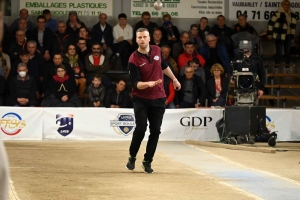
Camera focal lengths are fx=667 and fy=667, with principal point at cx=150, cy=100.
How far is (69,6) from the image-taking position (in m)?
20.8

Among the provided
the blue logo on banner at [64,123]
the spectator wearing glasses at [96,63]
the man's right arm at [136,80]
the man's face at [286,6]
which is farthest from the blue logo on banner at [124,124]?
the man's face at [286,6]

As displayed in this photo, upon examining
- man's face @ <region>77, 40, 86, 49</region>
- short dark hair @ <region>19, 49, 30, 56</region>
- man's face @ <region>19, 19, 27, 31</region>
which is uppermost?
man's face @ <region>19, 19, 27, 31</region>

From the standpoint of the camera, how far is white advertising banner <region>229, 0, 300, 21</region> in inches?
847

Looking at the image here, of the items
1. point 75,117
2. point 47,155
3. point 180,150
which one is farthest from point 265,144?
point 47,155

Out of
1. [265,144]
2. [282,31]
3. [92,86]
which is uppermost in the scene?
[282,31]

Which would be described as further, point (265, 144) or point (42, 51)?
point (42, 51)

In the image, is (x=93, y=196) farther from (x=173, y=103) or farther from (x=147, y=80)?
(x=173, y=103)

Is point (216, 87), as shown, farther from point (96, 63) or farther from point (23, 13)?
point (23, 13)


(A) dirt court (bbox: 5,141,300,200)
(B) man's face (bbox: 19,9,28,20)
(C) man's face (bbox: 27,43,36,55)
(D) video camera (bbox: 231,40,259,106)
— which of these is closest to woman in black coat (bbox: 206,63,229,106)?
(D) video camera (bbox: 231,40,259,106)

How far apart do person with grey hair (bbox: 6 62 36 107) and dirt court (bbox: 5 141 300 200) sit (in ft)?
8.13

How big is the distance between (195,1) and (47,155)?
37.6 ft

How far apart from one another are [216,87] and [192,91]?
651 mm

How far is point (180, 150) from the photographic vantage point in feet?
41.3

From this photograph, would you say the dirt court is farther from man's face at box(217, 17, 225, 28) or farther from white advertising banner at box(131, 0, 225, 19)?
white advertising banner at box(131, 0, 225, 19)
